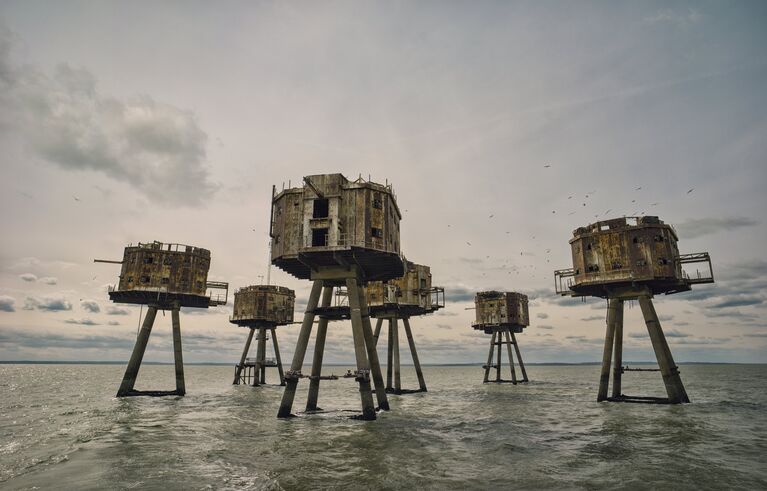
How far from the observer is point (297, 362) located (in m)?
18.9

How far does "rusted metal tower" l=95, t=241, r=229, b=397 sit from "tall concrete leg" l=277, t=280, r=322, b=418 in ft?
47.2

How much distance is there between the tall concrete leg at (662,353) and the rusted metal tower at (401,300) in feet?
46.4

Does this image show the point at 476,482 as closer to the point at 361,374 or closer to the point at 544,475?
the point at 544,475

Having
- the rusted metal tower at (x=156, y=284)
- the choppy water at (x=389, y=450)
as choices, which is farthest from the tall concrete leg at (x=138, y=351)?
the choppy water at (x=389, y=450)

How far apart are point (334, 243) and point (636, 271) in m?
16.5

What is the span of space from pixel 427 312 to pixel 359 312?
1585 centimetres

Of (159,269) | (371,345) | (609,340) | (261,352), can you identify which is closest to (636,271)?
(609,340)

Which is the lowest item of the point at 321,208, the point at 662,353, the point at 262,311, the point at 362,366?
the point at 362,366

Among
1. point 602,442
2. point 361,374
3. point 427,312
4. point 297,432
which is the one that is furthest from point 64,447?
point 427,312

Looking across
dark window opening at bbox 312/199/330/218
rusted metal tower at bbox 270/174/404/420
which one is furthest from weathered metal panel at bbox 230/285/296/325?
dark window opening at bbox 312/199/330/218

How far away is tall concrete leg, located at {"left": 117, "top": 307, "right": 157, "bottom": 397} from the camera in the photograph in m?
29.0

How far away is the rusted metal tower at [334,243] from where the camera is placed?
1919 cm

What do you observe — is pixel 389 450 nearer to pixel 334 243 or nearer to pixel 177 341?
pixel 334 243

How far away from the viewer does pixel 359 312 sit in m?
20.0
